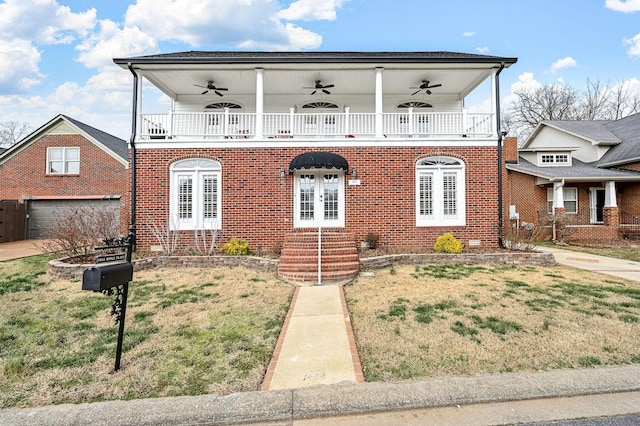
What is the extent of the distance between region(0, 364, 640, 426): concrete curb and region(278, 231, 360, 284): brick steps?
4588 mm

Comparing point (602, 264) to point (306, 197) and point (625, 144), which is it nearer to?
point (306, 197)

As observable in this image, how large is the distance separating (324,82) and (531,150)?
13866 mm

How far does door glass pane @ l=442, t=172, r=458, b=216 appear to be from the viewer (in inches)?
435

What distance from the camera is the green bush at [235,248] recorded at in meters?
9.93

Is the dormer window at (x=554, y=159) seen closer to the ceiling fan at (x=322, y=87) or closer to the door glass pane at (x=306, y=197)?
the ceiling fan at (x=322, y=87)

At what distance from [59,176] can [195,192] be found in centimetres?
1274

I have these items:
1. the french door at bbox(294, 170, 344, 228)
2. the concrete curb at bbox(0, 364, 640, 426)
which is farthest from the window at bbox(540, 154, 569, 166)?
the concrete curb at bbox(0, 364, 640, 426)

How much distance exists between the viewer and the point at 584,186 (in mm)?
17469

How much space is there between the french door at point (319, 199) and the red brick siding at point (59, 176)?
1239 cm

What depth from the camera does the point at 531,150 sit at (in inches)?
747

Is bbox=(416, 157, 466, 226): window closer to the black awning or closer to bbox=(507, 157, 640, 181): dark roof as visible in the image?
the black awning

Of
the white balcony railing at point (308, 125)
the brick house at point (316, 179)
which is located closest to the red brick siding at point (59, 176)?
the white balcony railing at point (308, 125)

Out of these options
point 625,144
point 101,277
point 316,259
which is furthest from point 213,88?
point 625,144

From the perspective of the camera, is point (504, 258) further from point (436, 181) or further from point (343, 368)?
point (343, 368)
